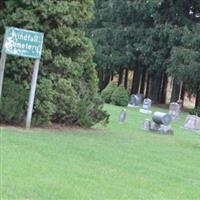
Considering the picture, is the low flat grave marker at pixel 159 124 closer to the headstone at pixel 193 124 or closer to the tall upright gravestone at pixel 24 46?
the headstone at pixel 193 124

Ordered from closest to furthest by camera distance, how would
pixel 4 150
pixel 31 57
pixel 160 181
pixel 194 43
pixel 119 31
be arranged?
pixel 160 181 < pixel 4 150 < pixel 31 57 < pixel 194 43 < pixel 119 31

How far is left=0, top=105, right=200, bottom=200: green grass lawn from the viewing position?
27.2 ft

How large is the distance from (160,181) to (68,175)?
163 centimetres

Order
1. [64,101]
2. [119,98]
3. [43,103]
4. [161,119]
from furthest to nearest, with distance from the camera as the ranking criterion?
1. [119,98]
2. [161,119]
3. [64,101]
4. [43,103]

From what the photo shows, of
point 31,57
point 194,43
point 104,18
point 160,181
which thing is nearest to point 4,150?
point 160,181

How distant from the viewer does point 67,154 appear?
11.6 m

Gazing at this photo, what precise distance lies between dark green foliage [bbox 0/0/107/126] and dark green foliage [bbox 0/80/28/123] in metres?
0.46

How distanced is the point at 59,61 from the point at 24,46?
151 cm

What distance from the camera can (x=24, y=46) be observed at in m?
14.7

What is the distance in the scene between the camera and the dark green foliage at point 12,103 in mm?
14727

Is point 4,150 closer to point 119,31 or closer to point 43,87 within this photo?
point 43,87

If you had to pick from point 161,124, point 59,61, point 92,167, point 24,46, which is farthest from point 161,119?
point 92,167

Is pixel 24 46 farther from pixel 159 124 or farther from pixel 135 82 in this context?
pixel 135 82

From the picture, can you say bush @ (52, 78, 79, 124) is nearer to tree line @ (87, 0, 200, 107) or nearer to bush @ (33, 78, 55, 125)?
bush @ (33, 78, 55, 125)
